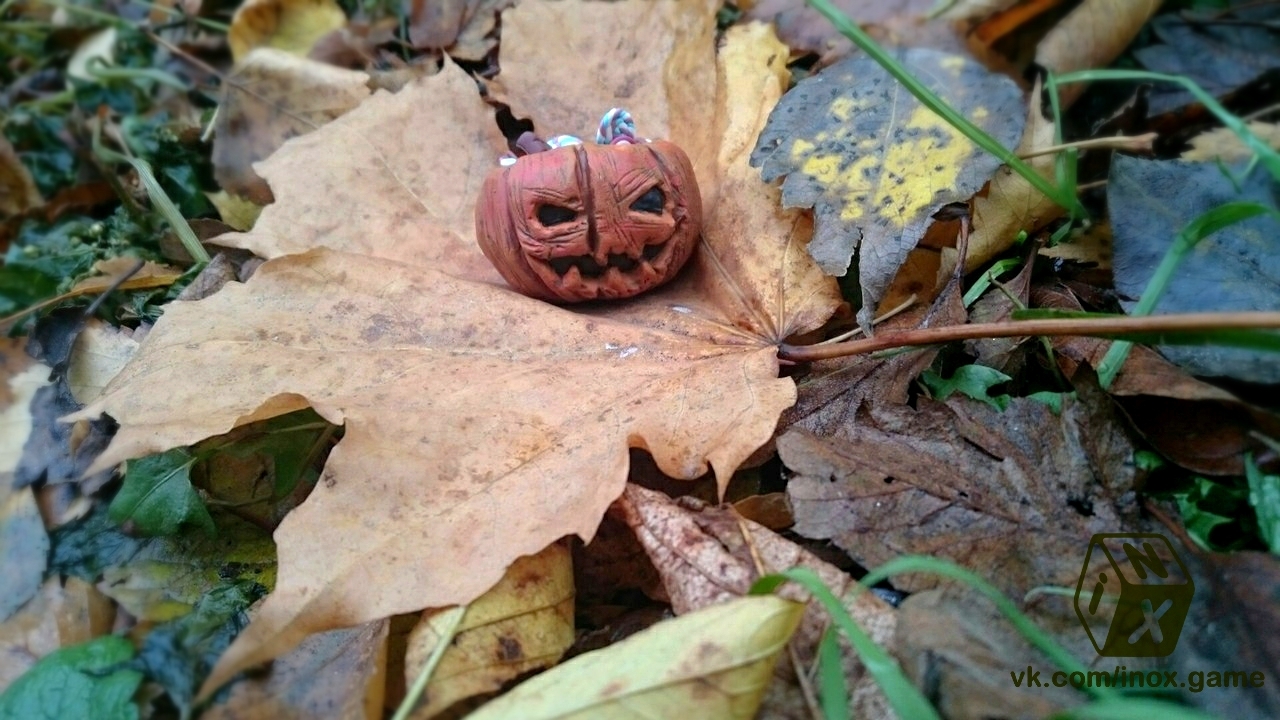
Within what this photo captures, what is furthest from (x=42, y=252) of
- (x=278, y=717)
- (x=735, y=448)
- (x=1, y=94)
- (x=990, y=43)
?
(x=990, y=43)

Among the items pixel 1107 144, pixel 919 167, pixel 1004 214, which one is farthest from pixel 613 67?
pixel 1107 144

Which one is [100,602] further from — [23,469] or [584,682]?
[584,682]

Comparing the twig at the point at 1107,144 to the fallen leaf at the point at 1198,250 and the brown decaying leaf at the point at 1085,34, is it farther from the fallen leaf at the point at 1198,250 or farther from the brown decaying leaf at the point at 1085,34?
the brown decaying leaf at the point at 1085,34

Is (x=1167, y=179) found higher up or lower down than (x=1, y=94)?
higher up

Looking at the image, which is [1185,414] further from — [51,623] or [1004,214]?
[51,623]

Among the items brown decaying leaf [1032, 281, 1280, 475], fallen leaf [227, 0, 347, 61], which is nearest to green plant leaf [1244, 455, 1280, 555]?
brown decaying leaf [1032, 281, 1280, 475]

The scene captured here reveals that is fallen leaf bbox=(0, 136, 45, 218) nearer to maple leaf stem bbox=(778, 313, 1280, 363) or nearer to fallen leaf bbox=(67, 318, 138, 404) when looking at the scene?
fallen leaf bbox=(67, 318, 138, 404)
